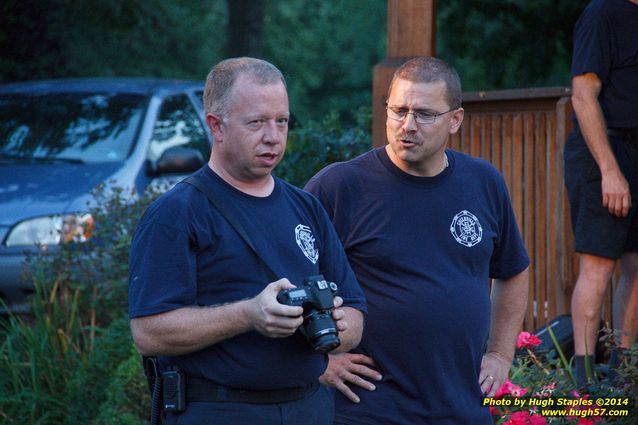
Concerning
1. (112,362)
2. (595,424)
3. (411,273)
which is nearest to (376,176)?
(411,273)

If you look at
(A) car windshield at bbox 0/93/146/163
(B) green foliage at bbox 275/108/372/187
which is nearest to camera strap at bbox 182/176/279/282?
(B) green foliage at bbox 275/108/372/187

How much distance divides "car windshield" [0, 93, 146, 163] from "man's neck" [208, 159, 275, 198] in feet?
16.3

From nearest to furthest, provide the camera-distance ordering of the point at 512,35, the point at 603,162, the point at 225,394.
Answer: the point at 225,394, the point at 603,162, the point at 512,35

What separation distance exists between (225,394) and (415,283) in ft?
2.84

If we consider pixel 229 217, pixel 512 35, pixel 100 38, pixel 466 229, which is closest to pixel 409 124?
pixel 466 229

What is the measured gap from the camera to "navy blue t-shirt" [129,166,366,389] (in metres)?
3.00

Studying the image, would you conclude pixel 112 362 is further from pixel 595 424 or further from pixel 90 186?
pixel 595 424

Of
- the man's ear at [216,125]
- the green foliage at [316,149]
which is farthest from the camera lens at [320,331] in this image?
the green foliage at [316,149]

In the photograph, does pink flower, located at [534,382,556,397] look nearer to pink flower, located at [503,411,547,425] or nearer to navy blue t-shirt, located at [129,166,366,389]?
pink flower, located at [503,411,547,425]

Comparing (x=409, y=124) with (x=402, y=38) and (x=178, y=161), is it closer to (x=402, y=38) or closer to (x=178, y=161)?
(x=402, y=38)

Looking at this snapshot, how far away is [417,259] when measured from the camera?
12.1 ft

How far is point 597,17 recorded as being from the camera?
5461 millimetres

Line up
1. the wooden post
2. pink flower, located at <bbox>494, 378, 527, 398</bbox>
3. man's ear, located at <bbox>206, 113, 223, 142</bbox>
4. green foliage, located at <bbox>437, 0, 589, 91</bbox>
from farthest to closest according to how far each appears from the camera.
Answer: green foliage, located at <bbox>437, 0, 589, 91</bbox> → the wooden post → pink flower, located at <bbox>494, 378, 527, 398</bbox> → man's ear, located at <bbox>206, 113, 223, 142</bbox>

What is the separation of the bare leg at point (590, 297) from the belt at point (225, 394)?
258 centimetres
